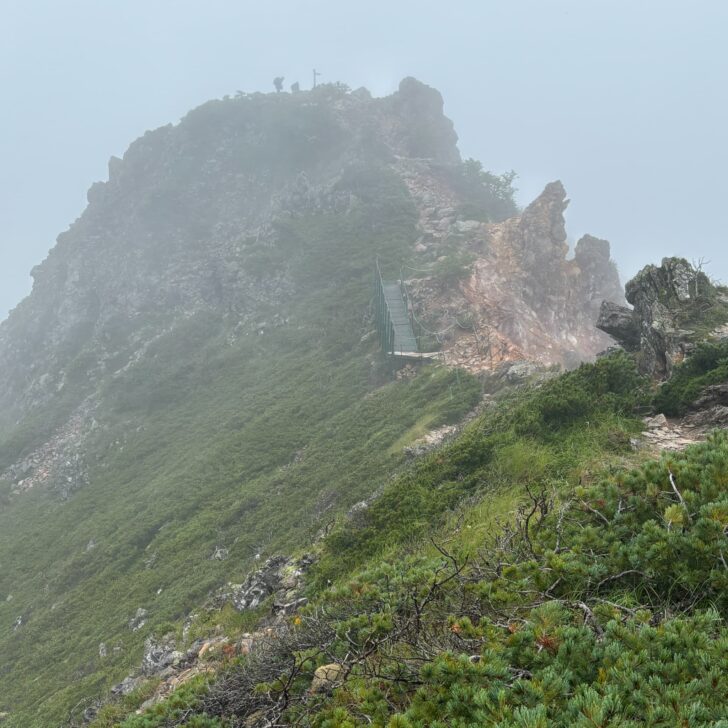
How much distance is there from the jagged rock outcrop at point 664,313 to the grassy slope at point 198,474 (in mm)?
8634

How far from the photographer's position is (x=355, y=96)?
8006cm

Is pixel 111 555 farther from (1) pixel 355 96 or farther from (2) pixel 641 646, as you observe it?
(1) pixel 355 96

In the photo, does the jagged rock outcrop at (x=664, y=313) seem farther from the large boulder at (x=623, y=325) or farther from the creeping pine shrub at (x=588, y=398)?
the creeping pine shrub at (x=588, y=398)

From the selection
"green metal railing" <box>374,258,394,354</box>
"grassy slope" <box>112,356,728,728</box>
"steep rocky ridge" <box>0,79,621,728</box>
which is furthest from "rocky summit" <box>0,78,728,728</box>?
"green metal railing" <box>374,258,394,354</box>

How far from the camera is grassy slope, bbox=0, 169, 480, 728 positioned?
755 inches

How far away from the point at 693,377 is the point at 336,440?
61.8ft

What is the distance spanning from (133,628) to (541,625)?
19.2 meters

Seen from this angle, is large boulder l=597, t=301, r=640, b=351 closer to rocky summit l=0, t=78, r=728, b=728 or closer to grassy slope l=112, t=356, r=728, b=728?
rocky summit l=0, t=78, r=728, b=728

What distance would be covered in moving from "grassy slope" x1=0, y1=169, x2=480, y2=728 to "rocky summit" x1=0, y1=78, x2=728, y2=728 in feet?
0.68

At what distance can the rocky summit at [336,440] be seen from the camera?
15.7ft

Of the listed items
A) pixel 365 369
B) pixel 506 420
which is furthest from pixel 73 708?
pixel 365 369

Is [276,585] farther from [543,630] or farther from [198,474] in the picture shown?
[198,474]

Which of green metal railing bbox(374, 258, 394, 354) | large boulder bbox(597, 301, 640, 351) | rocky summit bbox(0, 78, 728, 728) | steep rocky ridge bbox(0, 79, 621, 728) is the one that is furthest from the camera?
green metal railing bbox(374, 258, 394, 354)

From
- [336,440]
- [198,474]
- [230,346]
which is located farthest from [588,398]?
[230,346]
